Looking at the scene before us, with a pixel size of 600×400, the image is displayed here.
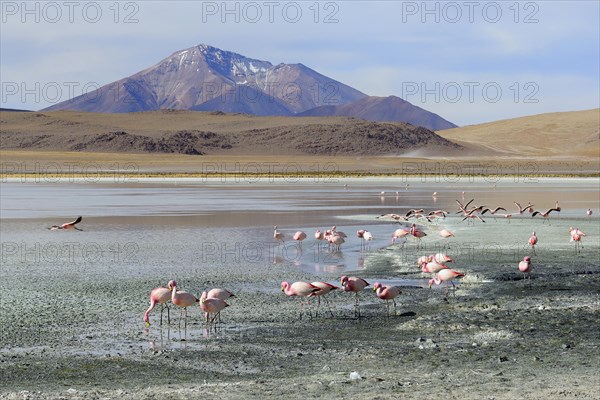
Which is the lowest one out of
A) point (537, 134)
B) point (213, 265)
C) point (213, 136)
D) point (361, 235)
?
point (213, 265)

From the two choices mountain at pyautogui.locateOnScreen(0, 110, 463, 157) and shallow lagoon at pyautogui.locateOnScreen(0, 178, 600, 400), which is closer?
shallow lagoon at pyautogui.locateOnScreen(0, 178, 600, 400)

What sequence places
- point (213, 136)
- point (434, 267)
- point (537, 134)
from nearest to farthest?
point (434, 267) → point (213, 136) → point (537, 134)

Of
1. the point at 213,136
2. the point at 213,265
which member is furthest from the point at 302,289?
the point at 213,136

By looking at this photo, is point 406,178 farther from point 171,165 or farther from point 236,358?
point 236,358

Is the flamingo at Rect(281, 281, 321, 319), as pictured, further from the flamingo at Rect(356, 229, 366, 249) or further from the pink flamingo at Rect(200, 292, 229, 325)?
the flamingo at Rect(356, 229, 366, 249)

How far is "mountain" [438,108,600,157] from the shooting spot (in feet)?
502

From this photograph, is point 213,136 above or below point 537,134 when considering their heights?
below

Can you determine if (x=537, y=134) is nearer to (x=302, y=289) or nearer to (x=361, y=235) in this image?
(x=361, y=235)

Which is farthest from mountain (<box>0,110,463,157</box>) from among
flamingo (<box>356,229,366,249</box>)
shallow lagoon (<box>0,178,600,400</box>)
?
flamingo (<box>356,229,366,249</box>)

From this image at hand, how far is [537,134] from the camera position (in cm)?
16950

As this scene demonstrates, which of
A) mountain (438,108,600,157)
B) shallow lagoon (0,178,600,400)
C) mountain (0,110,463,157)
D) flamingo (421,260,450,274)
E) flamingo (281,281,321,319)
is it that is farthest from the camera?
mountain (438,108,600,157)

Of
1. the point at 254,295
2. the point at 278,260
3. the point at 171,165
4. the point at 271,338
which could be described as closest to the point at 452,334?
the point at 271,338

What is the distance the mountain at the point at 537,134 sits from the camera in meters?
153

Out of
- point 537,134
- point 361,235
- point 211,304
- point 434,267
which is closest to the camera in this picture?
point 211,304
